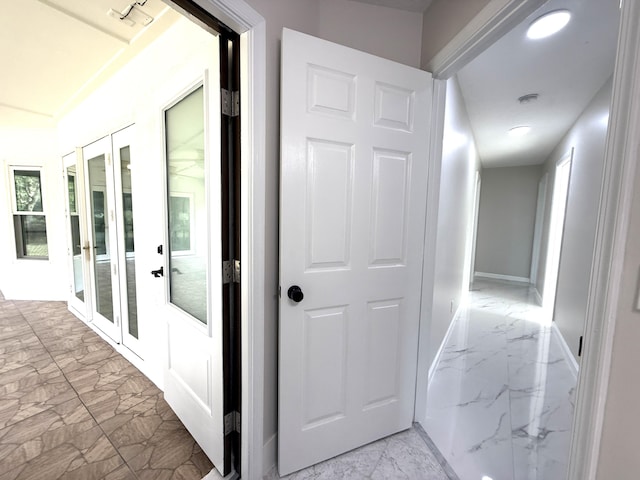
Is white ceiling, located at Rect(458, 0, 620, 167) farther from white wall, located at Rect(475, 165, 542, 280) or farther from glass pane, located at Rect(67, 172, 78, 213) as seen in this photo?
glass pane, located at Rect(67, 172, 78, 213)

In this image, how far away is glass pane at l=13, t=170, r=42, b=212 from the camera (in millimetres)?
4270

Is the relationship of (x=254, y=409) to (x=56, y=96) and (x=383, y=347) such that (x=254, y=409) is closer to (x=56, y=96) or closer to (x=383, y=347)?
(x=383, y=347)

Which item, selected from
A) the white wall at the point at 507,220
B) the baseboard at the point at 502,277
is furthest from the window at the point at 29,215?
the baseboard at the point at 502,277

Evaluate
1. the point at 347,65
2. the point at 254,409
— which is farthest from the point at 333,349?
the point at 347,65

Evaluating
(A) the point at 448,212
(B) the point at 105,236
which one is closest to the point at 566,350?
(A) the point at 448,212

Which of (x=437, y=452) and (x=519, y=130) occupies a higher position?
(x=519, y=130)

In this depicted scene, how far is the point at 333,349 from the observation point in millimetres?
1483

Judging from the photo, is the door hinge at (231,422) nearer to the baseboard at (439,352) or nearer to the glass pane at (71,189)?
the baseboard at (439,352)

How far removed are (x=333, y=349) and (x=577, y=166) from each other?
3.65 metres

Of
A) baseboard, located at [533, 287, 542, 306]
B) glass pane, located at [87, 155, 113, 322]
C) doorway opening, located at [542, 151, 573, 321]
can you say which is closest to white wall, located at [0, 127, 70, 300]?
glass pane, located at [87, 155, 113, 322]

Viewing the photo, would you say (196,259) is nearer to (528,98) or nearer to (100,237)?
(100,237)

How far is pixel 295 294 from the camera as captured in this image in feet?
4.35

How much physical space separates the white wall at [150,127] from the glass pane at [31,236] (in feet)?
9.74

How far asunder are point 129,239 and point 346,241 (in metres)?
2.08
